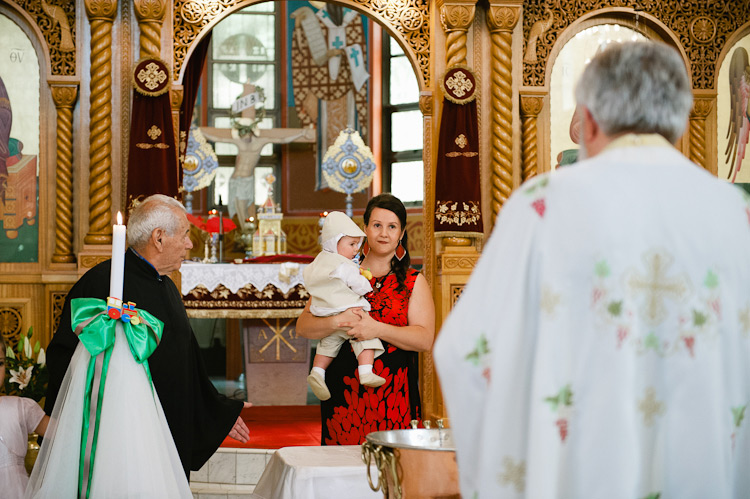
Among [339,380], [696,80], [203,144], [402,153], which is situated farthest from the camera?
[402,153]

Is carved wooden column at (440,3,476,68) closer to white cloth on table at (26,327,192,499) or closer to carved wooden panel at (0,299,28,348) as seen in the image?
carved wooden panel at (0,299,28,348)

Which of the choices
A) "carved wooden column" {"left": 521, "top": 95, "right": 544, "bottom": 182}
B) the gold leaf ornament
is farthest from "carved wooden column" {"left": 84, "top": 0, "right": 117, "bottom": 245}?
"carved wooden column" {"left": 521, "top": 95, "right": 544, "bottom": 182}

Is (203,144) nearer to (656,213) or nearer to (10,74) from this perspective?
(10,74)

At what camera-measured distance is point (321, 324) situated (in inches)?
141

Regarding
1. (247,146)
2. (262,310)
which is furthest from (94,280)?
(247,146)

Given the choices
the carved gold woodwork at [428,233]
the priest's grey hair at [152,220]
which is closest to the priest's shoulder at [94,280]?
the priest's grey hair at [152,220]

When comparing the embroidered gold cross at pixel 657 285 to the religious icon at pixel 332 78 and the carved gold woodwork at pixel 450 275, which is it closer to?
the carved gold woodwork at pixel 450 275

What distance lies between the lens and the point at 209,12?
7.11 metres

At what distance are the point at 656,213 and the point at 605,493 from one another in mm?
533

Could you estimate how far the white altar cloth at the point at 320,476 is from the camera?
2.69 meters

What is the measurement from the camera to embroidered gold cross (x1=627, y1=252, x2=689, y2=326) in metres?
1.71

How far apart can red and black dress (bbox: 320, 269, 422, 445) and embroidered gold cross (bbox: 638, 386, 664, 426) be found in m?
1.81

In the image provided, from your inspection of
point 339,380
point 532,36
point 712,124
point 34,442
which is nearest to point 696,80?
point 712,124

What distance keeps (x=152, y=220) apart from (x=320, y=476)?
112 centimetres
